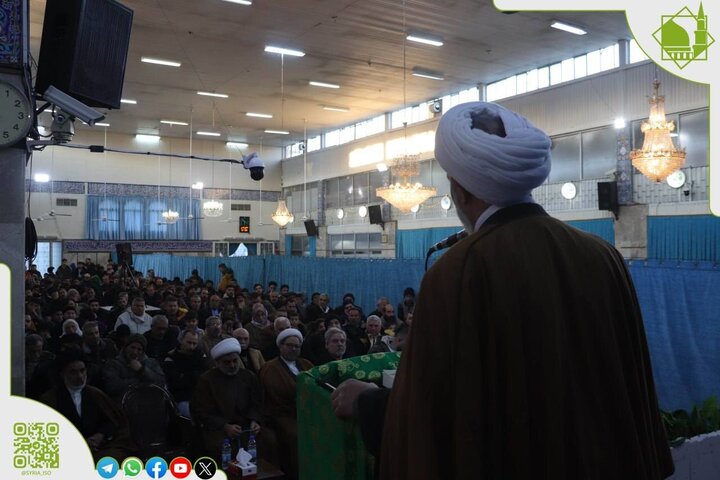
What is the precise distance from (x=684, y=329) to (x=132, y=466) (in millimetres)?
4432

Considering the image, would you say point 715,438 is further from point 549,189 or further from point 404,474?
point 549,189

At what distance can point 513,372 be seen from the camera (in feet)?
2.64

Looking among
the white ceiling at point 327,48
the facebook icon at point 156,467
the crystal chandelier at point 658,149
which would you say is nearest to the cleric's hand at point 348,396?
the facebook icon at point 156,467

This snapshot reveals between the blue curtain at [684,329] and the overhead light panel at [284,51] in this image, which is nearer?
the blue curtain at [684,329]

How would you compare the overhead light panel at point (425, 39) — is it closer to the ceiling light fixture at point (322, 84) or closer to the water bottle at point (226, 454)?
the ceiling light fixture at point (322, 84)

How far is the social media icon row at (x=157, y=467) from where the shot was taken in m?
3.41

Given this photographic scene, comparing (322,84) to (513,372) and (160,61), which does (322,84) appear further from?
(513,372)

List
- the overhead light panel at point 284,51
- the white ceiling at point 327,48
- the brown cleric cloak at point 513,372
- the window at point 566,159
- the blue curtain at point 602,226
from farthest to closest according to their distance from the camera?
1. the window at point 566,159
2. the overhead light panel at point 284,51
3. the blue curtain at point 602,226
4. the white ceiling at point 327,48
5. the brown cleric cloak at point 513,372

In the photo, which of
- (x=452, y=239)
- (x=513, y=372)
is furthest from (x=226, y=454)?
(x=513, y=372)

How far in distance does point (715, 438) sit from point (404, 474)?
9.53 ft

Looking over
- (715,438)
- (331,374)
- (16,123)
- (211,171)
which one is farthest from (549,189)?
(211,171)

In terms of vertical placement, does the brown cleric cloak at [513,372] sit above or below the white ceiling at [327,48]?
Answer: below

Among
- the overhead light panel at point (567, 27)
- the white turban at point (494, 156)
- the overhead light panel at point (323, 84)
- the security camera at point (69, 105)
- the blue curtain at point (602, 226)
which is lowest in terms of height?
the white turban at point (494, 156)

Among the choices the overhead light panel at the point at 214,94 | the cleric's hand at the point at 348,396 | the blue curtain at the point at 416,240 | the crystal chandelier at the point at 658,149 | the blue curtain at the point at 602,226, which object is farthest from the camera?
the overhead light panel at the point at 214,94
